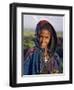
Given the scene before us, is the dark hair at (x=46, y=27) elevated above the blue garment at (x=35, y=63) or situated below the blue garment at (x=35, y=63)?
above

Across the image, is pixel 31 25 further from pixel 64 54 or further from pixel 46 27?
pixel 64 54

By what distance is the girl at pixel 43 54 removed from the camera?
4.80 feet

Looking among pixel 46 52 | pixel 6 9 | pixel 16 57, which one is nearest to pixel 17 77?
pixel 16 57

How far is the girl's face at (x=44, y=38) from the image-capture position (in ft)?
4.89

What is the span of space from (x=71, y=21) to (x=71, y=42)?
0.37 ft

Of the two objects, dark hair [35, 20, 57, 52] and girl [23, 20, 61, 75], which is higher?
dark hair [35, 20, 57, 52]

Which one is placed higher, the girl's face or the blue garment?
the girl's face

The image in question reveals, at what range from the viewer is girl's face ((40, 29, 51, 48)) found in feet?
4.89

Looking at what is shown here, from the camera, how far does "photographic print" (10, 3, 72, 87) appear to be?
1428 millimetres

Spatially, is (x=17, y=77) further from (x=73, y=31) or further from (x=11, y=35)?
(x=73, y=31)

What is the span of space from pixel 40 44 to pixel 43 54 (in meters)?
0.05

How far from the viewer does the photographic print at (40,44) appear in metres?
1.43

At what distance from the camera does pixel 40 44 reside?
1487 millimetres

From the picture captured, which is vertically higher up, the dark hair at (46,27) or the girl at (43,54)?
the dark hair at (46,27)
